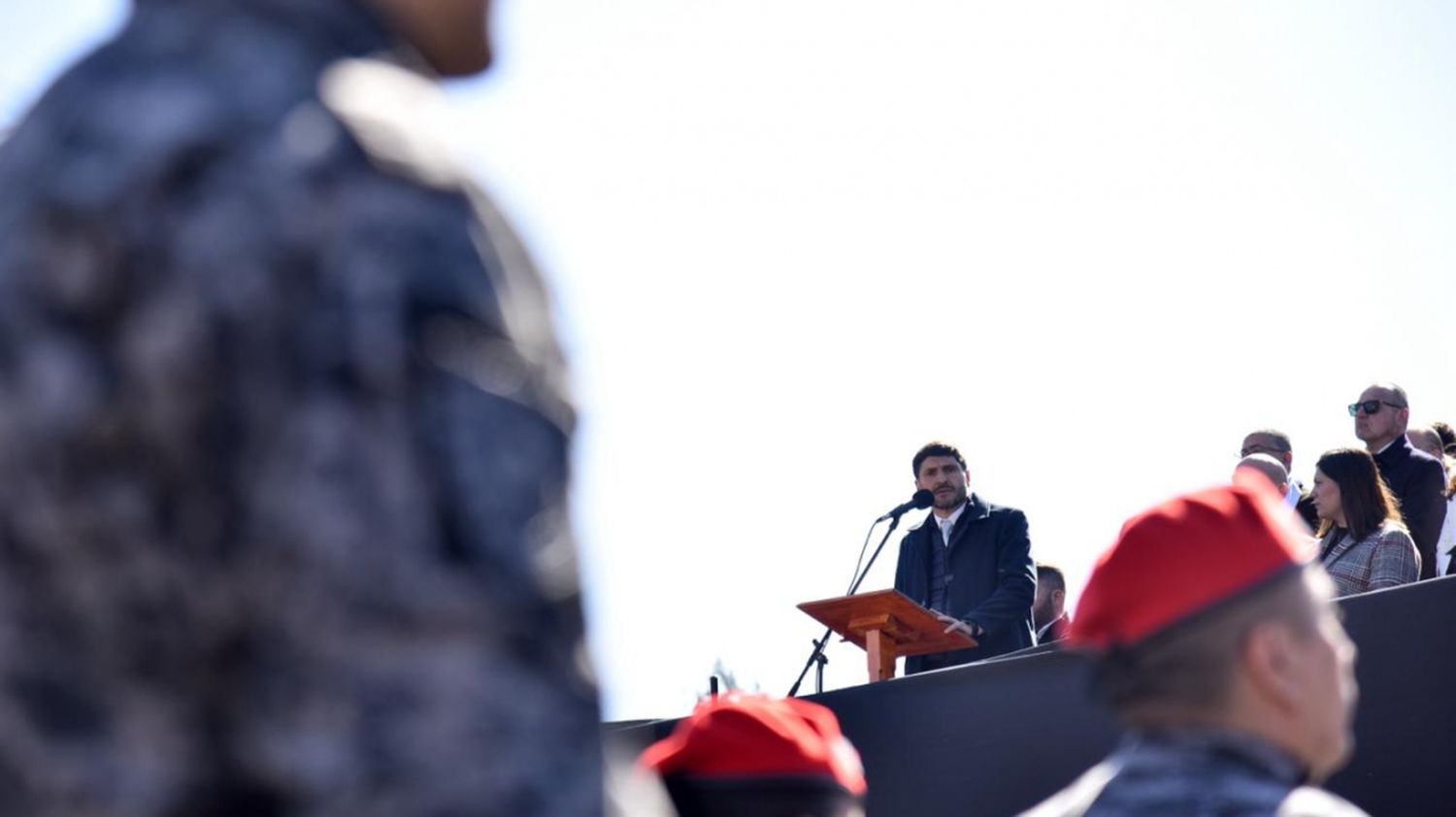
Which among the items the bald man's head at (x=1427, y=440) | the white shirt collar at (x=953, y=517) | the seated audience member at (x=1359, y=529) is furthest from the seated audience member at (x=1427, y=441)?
the white shirt collar at (x=953, y=517)

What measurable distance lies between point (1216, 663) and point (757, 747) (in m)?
0.99

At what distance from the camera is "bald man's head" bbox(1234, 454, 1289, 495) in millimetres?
7156

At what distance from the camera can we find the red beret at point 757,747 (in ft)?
8.93

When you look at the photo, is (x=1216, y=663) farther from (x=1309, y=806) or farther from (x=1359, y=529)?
(x=1359, y=529)

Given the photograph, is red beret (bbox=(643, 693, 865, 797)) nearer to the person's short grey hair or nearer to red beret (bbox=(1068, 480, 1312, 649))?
red beret (bbox=(1068, 480, 1312, 649))

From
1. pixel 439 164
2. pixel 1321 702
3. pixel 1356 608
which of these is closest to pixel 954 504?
pixel 1356 608

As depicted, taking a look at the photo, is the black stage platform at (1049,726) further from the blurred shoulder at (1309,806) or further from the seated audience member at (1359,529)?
the blurred shoulder at (1309,806)

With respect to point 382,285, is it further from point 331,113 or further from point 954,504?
point 954,504

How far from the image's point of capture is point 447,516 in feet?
2.52

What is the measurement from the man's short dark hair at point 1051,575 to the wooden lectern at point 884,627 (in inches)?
81.5

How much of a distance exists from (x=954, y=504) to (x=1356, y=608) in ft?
10.4

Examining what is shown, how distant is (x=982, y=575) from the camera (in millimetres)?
7699

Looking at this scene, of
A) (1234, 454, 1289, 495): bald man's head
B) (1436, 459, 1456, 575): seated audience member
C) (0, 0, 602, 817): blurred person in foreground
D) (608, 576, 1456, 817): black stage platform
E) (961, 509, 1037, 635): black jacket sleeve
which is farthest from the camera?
(961, 509, 1037, 635): black jacket sleeve

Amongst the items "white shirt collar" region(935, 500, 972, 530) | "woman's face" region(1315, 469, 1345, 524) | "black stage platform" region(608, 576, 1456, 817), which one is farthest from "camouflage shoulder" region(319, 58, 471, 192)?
"white shirt collar" region(935, 500, 972, 530)
